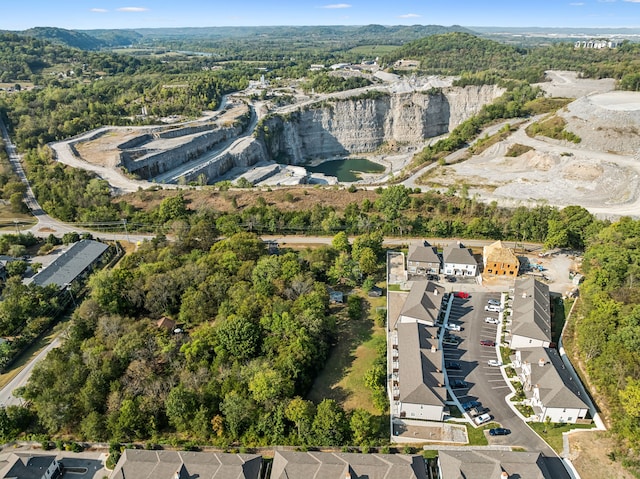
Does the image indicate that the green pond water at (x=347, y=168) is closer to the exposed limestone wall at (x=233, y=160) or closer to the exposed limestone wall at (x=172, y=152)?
the exposed limestone wall at (x=233, y=160)

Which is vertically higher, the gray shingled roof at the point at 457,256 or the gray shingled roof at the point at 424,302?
the gray shingled roof at the point at 457,256

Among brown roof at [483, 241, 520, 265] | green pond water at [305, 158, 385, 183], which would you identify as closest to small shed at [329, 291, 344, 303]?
brown roof at [483, 241, 520, 265]

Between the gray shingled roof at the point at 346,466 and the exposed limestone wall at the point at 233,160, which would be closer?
the gray shingled roof at the point at 346,466

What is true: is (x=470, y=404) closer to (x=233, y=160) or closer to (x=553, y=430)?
(x=553, y=430)

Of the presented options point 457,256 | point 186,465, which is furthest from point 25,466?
point 457,256

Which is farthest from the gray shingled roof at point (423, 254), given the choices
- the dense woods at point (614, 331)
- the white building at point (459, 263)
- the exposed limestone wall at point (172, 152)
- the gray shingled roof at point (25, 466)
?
the exposed limestone wall at point (172, 152)

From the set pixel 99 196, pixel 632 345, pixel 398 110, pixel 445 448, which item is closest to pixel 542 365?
pixel 632 345

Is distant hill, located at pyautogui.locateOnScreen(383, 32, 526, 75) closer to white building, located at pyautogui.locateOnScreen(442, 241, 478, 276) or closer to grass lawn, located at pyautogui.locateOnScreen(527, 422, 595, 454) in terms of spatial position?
white building, located at pyautogui.locateOnScreen(442, 241, 478, 276)
